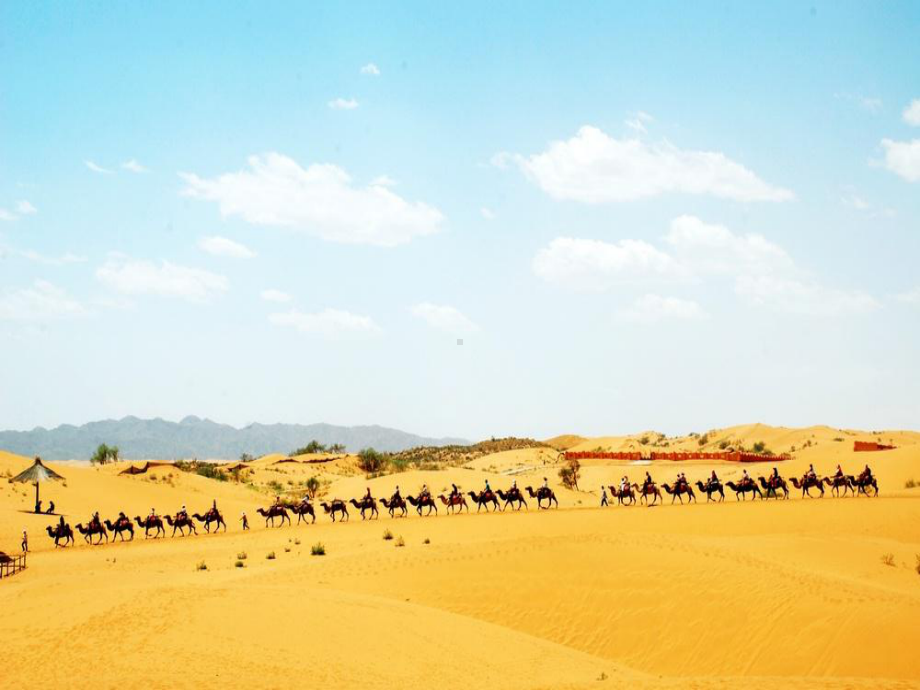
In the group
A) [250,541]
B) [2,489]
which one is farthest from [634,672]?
[2,489]

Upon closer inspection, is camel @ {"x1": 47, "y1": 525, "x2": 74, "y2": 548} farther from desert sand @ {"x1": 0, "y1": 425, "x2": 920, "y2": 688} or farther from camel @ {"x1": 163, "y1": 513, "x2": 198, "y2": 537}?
camel @ {"x1": 163, "y1": 513, "x2": 198, "y2": 537}

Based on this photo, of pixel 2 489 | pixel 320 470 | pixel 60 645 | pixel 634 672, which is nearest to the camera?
pixel 60 645

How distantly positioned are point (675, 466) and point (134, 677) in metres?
64.4

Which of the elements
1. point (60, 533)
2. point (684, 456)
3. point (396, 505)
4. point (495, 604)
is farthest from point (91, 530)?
point (684, 456)

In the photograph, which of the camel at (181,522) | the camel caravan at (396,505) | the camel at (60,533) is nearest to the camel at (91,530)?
the camel caravan at (396,505)

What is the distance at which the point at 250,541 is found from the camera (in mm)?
36938

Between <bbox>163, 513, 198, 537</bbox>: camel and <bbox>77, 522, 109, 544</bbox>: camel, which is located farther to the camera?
<bbox>163, 513, 198, 537</bbox>: camel

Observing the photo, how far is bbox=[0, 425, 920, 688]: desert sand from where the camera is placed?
50.8 feet

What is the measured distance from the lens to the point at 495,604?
2288 centimetres

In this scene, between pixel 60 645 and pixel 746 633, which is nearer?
pixel 60 645

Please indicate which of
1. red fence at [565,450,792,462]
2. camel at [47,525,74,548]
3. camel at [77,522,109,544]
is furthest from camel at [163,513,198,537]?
red fence at [565,450,792,462]

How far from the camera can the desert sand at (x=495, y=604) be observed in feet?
50.8

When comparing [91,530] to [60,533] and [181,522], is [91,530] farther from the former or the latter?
[181,522]

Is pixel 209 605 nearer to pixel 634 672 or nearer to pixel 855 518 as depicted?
pixel 634 672
